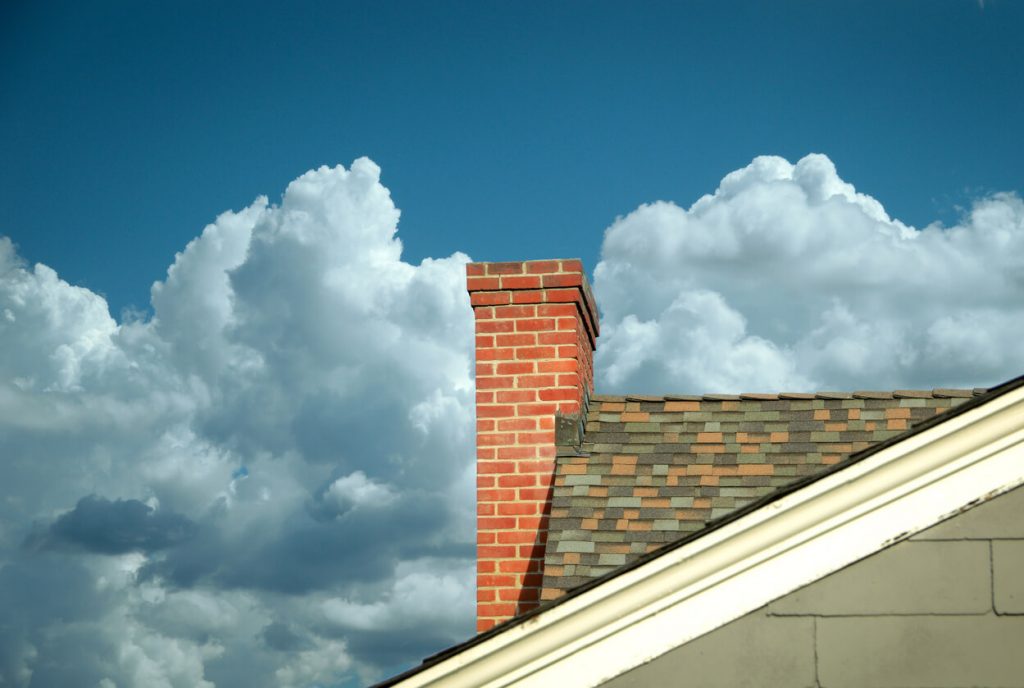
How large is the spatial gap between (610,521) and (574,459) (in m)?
0.69

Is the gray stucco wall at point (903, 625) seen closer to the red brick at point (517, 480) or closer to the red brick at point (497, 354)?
the red brick at point (517, 480)

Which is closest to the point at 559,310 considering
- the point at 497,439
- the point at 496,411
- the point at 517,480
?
the point at 496,411

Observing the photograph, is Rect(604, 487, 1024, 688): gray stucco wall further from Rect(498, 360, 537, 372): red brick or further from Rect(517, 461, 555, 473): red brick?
Rect(498, 360, 537, 372): red brick

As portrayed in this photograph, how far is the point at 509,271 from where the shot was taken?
941cm

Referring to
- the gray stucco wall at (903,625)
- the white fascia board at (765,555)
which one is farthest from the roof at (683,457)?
the gray stucco wall at (903,625)

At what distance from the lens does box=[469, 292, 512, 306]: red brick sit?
9.38 metres

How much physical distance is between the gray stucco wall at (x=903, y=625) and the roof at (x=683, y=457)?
11.9 ft

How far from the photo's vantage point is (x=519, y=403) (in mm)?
9172

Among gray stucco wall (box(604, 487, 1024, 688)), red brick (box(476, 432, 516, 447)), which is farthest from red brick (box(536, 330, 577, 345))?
gray stucco wall (box(604, 487, 1024, 688))

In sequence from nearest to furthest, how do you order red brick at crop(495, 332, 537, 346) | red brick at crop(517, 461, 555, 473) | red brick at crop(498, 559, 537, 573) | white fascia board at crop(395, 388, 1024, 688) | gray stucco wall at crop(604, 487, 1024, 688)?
gray stucco wall at crop(604, 487, 1024, 688) < white fascia board at crop(395, 388, 1024, 688) < red brick at crop(498, 559, 537, 573) < red brick at crop(517, 461, 555, 473) < red brick at crop(495, 332, 537, 346)

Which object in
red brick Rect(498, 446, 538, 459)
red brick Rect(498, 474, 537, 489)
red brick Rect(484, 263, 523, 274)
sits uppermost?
red brick Rect(484, 263, 523, 274)

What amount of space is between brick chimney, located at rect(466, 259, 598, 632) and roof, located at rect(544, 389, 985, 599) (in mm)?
330

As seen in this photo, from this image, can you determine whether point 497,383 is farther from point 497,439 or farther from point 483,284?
point 483,284

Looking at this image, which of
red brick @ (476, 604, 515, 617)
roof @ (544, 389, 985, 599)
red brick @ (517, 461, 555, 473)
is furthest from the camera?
red brick @ (517, 461, 555, 473)
